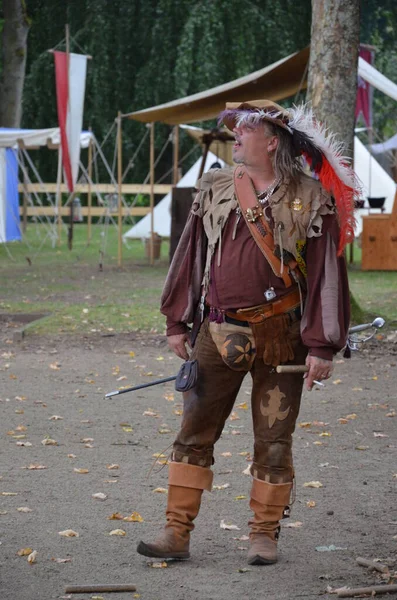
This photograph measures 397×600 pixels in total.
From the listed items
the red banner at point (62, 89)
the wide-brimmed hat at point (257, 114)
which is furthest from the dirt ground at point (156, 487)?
the red banner at point (62, 89)

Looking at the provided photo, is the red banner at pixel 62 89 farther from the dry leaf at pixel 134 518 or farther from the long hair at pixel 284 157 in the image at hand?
the long hair at pixel 284 157

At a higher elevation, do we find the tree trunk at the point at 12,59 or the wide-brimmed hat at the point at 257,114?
the tree trunk at the point at 12,59

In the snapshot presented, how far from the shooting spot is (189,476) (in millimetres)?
4871

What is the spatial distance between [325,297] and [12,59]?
24.6 meters

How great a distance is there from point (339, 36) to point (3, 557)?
8.15 meters

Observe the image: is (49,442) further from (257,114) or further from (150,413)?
(257,114)

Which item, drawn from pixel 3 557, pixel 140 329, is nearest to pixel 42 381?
pixel 140 329

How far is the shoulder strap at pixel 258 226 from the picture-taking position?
15.6ft

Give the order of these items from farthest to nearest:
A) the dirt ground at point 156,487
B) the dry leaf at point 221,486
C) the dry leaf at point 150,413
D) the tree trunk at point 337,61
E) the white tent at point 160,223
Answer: the white tent at point 160,223 → the tree trunk at point 337,61 → the dry leaf at point 150,413 → the dry leaf at point 221,486 → the dirt ground at point 156,487

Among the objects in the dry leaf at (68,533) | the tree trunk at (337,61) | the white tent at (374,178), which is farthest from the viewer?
the white tent at (374,178)

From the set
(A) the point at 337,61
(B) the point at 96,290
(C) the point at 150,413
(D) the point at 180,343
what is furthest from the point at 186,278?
(B) the point at 96,290

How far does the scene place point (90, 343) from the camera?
11.7 metres

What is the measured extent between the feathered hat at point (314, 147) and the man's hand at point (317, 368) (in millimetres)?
458

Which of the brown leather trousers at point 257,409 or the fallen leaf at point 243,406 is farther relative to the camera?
the fallen leaf at point 243,406
